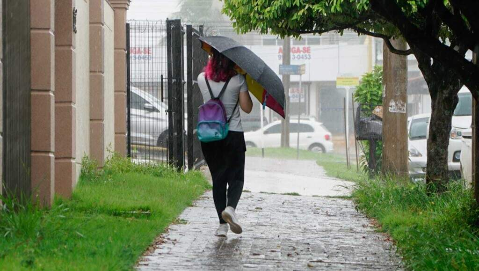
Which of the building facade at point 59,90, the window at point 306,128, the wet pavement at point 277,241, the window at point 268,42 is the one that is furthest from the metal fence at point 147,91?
the window at point 268,42

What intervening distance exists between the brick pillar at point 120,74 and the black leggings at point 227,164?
19.7ft

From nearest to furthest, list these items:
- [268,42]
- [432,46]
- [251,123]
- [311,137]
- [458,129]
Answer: [432,46] → [458,129] → [311,137] → [251,123] → [268,42]

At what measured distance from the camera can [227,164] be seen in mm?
8562

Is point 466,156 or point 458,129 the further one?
point 458,129

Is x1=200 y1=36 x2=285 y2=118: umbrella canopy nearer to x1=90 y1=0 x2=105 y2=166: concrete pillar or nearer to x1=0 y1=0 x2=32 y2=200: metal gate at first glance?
x1=0 y1=0 x2=32 y2=200: metal gate

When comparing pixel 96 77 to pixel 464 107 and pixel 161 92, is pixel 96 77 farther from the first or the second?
pixel 464 107

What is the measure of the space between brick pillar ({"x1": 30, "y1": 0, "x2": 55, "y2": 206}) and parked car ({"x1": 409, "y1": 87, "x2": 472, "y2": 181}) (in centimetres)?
895

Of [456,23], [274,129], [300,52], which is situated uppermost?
[300,52]

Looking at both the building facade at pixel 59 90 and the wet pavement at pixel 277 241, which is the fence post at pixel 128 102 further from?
the wet pavement at pixel 277 241

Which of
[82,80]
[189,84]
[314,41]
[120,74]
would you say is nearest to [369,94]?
[189,84]

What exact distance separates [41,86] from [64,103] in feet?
3.21

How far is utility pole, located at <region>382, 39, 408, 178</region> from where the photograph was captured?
14188mm

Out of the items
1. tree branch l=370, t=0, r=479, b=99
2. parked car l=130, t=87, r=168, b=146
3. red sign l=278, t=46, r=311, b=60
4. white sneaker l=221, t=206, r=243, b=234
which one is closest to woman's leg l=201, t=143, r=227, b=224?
white sneaker l=221, t=206, r=243, b=234

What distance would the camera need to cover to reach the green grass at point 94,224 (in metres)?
6.29
